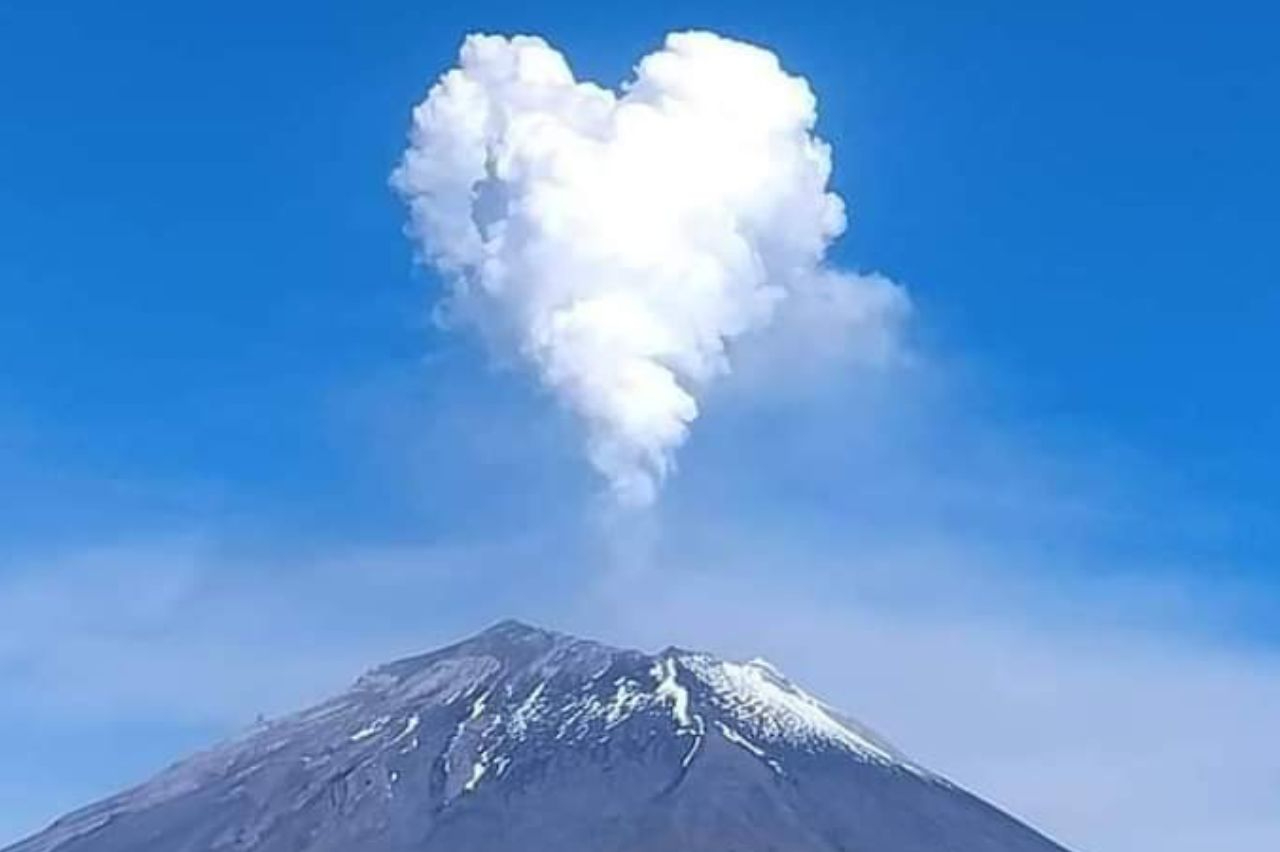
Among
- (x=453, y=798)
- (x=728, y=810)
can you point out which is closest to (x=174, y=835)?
(x=453, y=798)

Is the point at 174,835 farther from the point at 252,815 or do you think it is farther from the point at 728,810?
the point at 728,810

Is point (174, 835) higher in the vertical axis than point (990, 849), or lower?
lower

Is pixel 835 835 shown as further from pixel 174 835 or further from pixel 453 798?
pixel 174 835

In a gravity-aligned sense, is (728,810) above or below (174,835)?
above

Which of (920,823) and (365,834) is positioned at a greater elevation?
(920,823)

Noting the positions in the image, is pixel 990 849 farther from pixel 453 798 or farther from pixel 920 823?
pixel 453 798

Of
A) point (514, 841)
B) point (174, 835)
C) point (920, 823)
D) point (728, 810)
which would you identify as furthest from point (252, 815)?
point (920, 823)

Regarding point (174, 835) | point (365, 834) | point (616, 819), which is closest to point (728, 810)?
point (616, 819)
